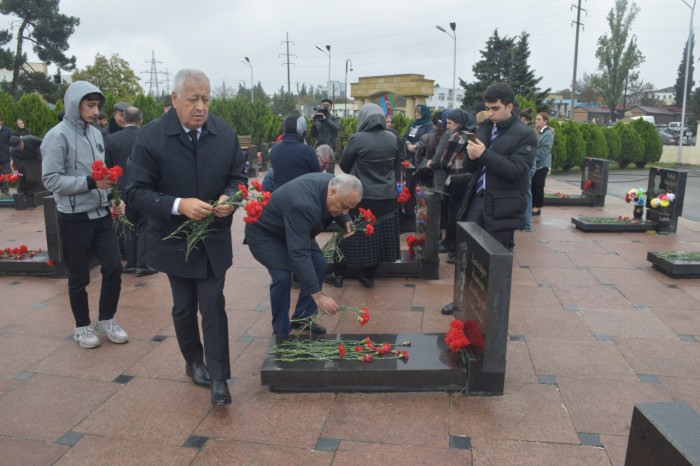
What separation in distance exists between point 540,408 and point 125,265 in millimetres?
4927

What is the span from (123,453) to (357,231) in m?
3.03

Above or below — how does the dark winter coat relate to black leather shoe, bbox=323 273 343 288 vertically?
above

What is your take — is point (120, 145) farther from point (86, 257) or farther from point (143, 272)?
point (86, 257)

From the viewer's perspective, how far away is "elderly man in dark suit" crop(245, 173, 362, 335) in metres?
3.46

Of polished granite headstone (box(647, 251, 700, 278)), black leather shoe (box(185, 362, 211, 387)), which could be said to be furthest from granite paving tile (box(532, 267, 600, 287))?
black leather shoe (box(185, 362, 211, 387))

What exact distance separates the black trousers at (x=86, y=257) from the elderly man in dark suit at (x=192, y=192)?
1044mm

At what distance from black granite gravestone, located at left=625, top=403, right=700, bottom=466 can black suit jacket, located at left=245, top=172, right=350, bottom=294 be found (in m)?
2.07

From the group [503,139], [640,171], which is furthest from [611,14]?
[503,139]

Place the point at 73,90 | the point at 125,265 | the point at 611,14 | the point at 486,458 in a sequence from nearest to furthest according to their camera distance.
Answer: the point at 486,458 < the point at 73,90 < the point at 125,265 < the point at 611,14

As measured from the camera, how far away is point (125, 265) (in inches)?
261

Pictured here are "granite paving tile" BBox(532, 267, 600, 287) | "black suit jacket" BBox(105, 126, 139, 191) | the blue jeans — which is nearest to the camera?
the blue jeans

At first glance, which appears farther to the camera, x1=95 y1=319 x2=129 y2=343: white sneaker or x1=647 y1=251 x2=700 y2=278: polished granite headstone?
x1=647 y1=251 x2=700 y2=278: polished granite headstone

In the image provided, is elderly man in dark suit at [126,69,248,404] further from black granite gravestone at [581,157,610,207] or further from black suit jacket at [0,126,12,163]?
black suit jacket at [0,126,12,163]

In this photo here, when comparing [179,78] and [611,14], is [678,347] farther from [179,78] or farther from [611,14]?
[611,14]
